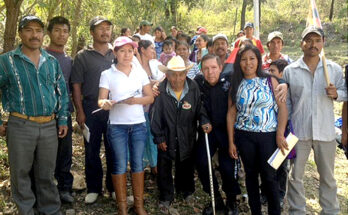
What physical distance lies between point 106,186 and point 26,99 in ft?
5.56

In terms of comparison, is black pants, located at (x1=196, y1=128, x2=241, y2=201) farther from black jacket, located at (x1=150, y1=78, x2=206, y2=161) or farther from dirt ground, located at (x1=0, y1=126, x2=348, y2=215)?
dirt ground, located at (x1=0, y1=126, x2=348, y2=215)

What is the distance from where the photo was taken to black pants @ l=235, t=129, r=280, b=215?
3537 mm

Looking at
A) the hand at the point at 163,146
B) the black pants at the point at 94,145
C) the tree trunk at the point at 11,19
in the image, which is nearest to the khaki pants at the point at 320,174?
the hand at the point at 163,146

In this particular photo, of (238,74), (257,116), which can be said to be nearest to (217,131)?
(257,116)

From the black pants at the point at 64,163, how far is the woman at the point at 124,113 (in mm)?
714

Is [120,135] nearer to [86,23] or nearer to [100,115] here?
[100,115]

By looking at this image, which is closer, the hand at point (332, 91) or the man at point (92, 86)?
the hand at point (332, 91)

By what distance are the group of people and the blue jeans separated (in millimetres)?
11

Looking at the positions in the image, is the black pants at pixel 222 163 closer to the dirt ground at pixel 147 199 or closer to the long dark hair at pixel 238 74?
the dirt ground at pixel 147 199

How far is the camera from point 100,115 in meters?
4.03

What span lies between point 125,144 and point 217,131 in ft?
3.76

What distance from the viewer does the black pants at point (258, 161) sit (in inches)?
139

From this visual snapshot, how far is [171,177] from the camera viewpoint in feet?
14.0

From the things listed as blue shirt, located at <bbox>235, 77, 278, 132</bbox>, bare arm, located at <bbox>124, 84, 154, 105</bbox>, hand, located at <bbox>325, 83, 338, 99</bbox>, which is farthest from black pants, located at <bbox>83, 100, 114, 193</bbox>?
hand, located at <bbox>325, 83, 338, 99</bbox>
